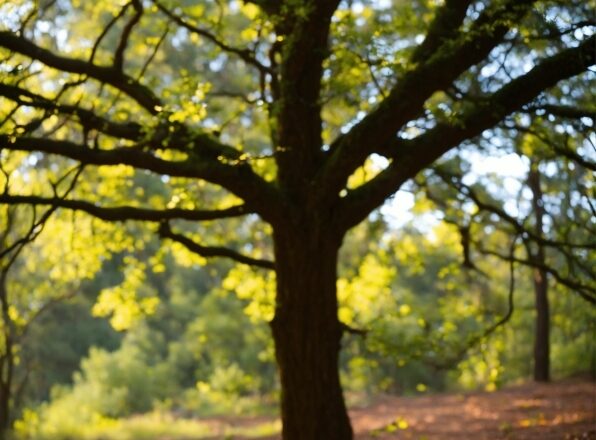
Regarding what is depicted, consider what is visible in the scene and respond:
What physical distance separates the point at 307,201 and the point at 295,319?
1.20 m

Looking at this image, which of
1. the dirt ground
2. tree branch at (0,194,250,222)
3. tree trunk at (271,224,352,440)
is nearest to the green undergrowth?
the dirt ground

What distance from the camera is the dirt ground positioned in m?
9.98

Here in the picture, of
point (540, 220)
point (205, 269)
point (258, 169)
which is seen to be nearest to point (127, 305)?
point (258, 169)

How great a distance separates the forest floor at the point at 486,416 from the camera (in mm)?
10000

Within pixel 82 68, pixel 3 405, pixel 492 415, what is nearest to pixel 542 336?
pixel 492 415

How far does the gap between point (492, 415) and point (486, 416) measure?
0.42 ft

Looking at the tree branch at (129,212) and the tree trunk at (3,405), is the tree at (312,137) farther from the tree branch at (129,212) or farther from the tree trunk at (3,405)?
the tree trunk at (3,405)

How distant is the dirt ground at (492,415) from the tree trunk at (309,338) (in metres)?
1.91

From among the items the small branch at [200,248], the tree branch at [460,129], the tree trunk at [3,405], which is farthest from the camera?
the tree trunk at [3,405]

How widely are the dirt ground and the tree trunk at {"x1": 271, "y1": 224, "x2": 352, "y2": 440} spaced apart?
6.26 ft

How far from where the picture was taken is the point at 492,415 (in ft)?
40.8

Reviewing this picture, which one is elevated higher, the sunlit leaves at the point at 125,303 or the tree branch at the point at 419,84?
the tree branch at the point at 419,84

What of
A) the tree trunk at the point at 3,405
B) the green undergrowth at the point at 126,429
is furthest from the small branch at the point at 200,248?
the green undergrowth at the point at 126,429

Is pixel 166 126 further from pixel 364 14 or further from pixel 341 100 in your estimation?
pixel 364 14
